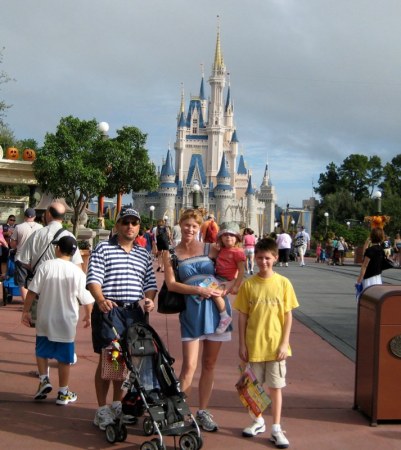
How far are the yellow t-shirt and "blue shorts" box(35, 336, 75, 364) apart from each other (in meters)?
1.54

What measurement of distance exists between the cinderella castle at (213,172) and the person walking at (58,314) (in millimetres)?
109291

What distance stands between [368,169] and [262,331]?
305 feet

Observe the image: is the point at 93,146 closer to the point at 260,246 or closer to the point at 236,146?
the point at 260,246

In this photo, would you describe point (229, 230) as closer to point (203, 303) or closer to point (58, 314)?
point (203, 303)

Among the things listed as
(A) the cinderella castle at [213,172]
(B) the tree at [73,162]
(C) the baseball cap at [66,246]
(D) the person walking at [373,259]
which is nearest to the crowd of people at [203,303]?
(C) the baseball cap at [66,246]

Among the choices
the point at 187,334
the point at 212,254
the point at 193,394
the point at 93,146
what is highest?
the point at 93,146

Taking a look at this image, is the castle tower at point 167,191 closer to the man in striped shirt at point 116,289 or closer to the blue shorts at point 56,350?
the blue shorts at point 56,350

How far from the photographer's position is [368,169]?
94312 mm

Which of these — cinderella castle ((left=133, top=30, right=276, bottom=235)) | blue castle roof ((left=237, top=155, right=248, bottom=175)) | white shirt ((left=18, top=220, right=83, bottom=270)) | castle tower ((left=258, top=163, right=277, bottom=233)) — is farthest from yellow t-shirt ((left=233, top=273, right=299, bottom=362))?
castle tower ((left=258, top=163, right=277, bottom=233))

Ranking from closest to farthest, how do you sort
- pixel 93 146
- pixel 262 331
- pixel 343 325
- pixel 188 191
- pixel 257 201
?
pixel 262 331 < pixel 343 325 < pixel 93 146 < pixel 188 191 < pixel 257 201

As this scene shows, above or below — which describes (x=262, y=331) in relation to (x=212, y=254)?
below

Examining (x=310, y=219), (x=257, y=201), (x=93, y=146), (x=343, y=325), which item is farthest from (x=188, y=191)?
(x=343, y=325)

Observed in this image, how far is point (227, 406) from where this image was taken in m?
5.59

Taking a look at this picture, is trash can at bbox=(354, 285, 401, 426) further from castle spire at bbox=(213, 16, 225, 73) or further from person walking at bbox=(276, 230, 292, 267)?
castle spire at bbox=(213, 16, 225, 73)
